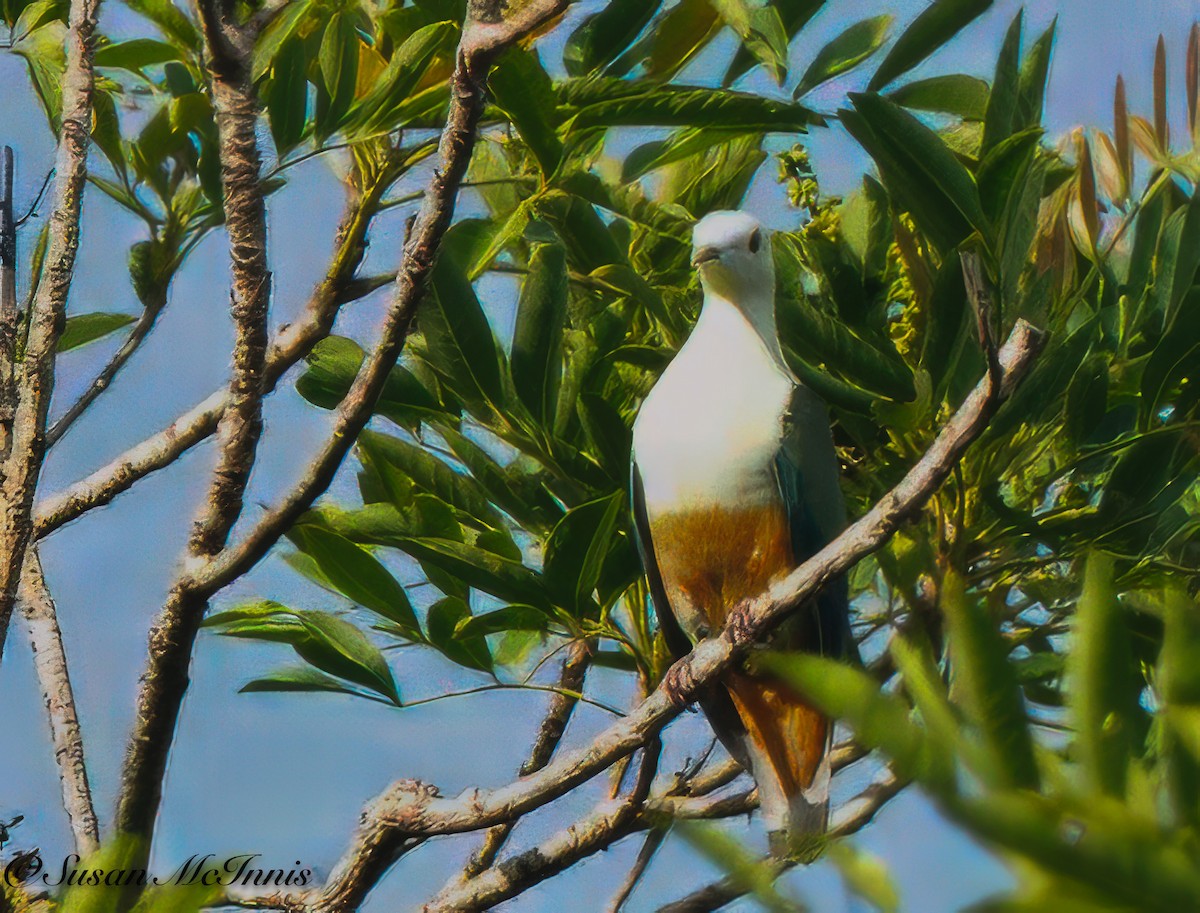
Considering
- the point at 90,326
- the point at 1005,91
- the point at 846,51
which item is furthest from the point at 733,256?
the point at 90,326

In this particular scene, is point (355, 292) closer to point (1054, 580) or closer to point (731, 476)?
point (731, 476)

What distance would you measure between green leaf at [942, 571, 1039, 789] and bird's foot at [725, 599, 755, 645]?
5.06 feet

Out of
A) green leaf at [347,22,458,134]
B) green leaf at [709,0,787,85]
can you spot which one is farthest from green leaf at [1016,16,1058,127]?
green leaf at [347,22,458,134]

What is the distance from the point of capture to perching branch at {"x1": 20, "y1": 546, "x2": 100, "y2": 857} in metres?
2.04

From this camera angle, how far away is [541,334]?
2152 mm

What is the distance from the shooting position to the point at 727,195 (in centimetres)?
272

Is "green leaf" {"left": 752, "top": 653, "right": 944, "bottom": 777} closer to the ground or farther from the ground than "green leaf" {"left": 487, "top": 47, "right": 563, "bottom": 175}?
closer to the ground

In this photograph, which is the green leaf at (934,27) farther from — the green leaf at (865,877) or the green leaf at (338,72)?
the green leaf at (865,877)

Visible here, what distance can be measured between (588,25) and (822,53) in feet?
1.29

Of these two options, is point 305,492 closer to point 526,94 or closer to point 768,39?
point 526,94

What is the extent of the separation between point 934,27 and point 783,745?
1.36 metres

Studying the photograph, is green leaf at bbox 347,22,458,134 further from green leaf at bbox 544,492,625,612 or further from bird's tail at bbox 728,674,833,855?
bird's tail at bbox 728,674,833,855

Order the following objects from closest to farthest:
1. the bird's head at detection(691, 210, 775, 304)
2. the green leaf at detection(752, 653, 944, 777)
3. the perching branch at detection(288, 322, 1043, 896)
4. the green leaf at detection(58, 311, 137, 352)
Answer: the green leaf at detection(752, 653, 944, 777)
the perching branch at detection(288, 322, 1043, 896)
the bird's head at detection(691, 210, 775, 304)
the green leaf at detection(58, 311, 137, 352)

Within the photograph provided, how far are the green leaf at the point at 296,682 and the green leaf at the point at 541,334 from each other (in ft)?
1.86
